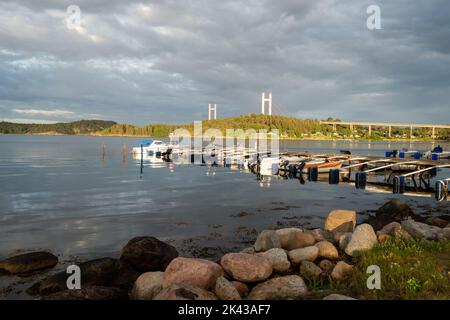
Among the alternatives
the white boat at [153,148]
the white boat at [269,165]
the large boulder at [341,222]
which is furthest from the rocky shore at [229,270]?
the white boat at [153,148]

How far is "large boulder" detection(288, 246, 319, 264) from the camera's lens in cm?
964

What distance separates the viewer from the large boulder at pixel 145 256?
402 inches

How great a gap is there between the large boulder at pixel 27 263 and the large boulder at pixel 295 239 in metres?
6.74

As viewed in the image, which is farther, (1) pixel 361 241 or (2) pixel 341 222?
(2) pixel 341 222

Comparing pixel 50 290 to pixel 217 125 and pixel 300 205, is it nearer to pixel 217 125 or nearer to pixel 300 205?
pixel 300 205

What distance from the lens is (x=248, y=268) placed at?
8484 mm

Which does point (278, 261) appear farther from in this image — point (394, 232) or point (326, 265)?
point (394, 232)

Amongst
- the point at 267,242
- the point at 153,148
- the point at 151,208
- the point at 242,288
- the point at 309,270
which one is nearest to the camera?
the point at 242,288

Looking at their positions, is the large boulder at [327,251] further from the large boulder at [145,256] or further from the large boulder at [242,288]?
the large boulder at [145,256]

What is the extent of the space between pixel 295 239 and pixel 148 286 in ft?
15.6

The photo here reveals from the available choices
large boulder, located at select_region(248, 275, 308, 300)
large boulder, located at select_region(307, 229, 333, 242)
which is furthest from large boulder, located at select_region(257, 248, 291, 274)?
large boulder, located at select_region(307, 229, 333, 242)

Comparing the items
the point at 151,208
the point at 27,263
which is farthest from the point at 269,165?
the point at 27,263

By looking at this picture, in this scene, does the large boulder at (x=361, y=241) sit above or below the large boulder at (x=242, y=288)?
above
